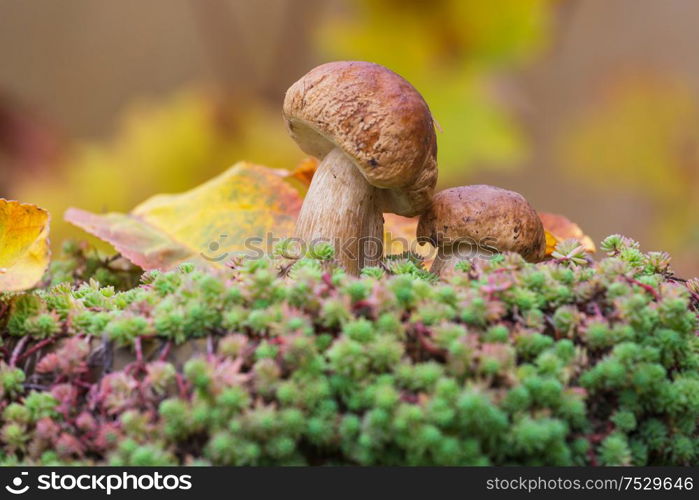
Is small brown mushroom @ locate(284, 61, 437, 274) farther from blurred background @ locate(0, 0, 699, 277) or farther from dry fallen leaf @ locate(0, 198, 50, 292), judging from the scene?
blurred background @ locate(0, 0, 699, 277)

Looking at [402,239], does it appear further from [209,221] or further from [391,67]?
[391,67]

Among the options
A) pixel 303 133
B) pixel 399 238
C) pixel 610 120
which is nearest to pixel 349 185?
pixel 303 133

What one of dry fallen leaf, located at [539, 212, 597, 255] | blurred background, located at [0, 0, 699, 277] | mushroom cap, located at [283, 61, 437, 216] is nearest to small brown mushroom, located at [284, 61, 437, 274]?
mushroom cap, located at [283, 61, 437, 216]

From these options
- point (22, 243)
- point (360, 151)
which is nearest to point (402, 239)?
point (360, 151)

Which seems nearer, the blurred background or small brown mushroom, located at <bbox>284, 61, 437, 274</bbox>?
small brown mushroom, located at <bbox>284, 61, 437, 274</bbox>

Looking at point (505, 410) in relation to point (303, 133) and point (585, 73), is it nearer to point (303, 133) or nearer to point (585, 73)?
point (303, 133)
